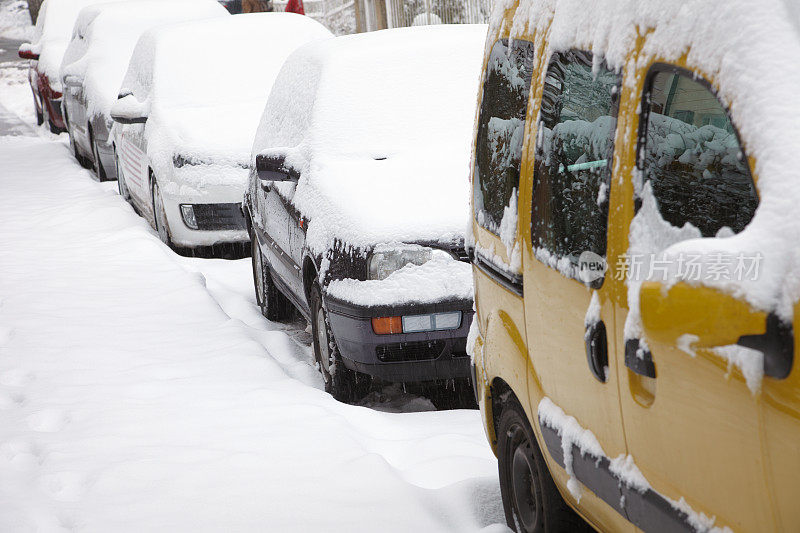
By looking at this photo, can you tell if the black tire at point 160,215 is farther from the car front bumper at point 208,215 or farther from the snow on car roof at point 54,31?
the snow on car roof at point 54,31

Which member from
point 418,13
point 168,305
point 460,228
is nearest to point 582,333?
point 460,228

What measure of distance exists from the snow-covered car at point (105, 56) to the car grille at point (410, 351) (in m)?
7.56

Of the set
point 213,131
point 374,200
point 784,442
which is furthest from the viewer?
point 213,131

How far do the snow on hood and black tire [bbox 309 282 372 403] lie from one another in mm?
3327

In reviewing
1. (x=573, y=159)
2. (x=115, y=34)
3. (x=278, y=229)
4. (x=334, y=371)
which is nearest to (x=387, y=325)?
(x=334, y=371)

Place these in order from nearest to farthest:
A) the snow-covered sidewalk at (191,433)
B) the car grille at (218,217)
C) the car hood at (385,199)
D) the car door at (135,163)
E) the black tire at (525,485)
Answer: the black tire at (525,485)
the snow-covered sidewalk at (191,433)
the car hood at (385,199)
the car grille at (218,217)
the car door at (135,163)

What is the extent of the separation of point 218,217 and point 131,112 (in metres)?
1.51

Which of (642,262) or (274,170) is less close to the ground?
(642,262)

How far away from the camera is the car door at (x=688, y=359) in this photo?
1748 mm

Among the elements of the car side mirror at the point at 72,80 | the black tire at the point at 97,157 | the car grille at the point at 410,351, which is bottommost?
the black tire at the point at 97,157

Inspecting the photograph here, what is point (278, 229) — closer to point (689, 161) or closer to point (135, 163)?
point (689, 161)

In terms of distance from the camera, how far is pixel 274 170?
17.2 feet

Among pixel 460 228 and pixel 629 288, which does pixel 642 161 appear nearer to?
pixel 629 288

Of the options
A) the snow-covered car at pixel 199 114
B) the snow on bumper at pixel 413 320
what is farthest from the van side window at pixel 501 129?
the snow-covered car at pixel 199 114
